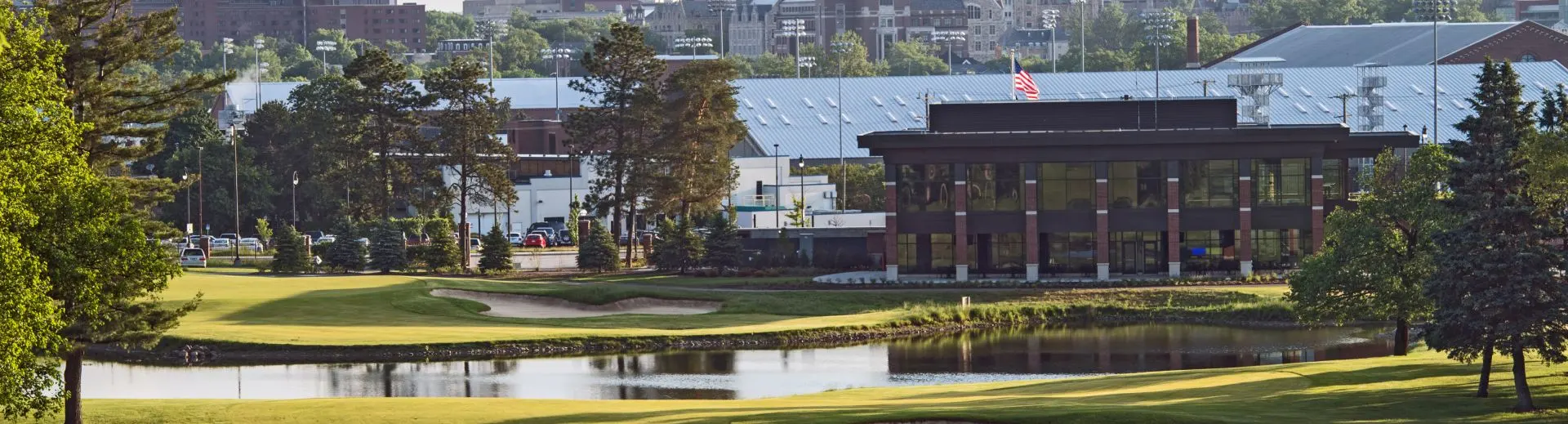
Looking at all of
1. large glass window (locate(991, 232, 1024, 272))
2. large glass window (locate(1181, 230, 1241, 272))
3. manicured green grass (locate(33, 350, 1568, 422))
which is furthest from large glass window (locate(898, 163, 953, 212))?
manicured green grass (locate(33, 350, 1568, 422))

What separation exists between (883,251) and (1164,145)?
13504 mm

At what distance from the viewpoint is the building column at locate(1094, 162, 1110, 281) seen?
82.8m

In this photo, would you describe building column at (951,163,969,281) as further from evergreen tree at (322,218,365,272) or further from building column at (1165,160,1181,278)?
evergreen tree at (322,218,365,272)

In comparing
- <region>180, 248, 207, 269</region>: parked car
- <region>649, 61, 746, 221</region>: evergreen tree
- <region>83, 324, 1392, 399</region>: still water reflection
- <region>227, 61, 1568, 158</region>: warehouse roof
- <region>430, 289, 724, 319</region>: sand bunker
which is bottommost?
<region>83, 324, 1392, 399</region>: still water reflection

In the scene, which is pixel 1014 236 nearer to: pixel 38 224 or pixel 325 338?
pixel 325 338

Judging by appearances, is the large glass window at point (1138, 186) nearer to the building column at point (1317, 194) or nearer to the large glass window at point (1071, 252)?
the large glass window at point (1071, 252)

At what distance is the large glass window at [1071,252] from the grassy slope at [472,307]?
7031mm

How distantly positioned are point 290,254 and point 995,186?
3211cm

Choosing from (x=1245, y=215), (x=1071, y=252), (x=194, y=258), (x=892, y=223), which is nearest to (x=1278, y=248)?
(x=1245, y=215)

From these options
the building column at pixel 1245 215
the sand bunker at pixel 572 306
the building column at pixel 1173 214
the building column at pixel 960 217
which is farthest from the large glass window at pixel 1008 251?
the sand bunker at pixel 572 306

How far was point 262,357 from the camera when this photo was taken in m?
58.7

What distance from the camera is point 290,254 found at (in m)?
90.3

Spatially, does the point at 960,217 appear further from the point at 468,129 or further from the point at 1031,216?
the point at 468,129

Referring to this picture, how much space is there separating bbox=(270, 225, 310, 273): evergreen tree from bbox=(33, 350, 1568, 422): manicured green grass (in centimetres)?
4753
